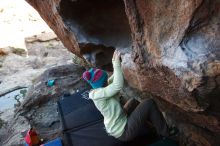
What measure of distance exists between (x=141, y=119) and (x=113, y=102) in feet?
1.41

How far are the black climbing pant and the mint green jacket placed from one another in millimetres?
88

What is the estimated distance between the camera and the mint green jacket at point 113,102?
12.5 feet

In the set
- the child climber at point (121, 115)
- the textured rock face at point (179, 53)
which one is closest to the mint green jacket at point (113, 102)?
the child climber at point (121, 115)

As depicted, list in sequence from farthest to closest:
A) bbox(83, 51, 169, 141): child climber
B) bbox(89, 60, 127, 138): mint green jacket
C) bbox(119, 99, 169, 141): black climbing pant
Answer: bbox(119, 99, 169, 141): black climbing pant, bbox(83, 51, 169, 141): child climber, bbox(89, 60, 127, 138): mint green jacket

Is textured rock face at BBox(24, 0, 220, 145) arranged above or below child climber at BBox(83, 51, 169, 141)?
above

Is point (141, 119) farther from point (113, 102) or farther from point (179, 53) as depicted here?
point (179, 53)

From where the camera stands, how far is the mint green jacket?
382 centimetres

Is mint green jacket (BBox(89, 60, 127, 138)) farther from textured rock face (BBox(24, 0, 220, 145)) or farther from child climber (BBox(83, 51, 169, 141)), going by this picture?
textured rock face (BBox(24, 0, 220, 145))

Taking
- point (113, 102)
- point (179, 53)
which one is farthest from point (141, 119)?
point (179, 53)

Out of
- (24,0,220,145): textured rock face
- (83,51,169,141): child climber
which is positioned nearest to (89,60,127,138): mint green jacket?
(83,51,169,141): child climber

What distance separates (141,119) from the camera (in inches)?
164

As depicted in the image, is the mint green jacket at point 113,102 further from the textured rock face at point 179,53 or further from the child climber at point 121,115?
the textured rock face at point 179,53

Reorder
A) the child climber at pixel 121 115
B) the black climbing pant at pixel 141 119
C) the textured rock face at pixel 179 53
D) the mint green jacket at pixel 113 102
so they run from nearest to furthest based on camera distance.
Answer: the textured rock face at pixel 179 53 → the mint green jacket at pixel 113 102 → the child climber at pixel 121 115 → the black climbing pant at pixel 141 119

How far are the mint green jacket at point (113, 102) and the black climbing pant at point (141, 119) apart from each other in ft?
0.29
